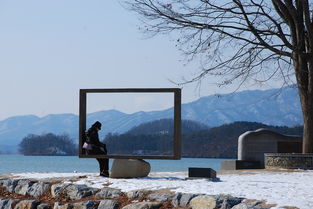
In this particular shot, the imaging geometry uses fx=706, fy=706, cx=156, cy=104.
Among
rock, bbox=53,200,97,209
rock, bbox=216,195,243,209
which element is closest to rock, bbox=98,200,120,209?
rock, bbox=53,200,97,209

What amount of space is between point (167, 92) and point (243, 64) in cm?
735

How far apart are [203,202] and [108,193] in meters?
2.74

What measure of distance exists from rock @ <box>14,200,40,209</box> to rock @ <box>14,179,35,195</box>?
73cm

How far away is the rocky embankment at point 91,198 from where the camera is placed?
13859mm

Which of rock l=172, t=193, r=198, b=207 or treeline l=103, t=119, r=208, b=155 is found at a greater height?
treeline l=103, t=119, r=208, b=155

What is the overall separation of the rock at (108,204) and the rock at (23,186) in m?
3.16

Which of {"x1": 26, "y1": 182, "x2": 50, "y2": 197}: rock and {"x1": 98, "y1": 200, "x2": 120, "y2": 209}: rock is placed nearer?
{"x1": 98, "y1": 200, "x2": 120, "y2": 209}: rock

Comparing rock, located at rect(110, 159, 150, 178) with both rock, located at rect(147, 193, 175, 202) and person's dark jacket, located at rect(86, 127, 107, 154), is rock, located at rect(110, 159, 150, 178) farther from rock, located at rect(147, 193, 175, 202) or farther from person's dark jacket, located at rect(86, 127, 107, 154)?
rock, located at rect(147, 193, 175, 202)

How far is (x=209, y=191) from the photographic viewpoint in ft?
48.6

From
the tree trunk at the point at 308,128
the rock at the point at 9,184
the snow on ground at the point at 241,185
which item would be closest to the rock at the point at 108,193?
the snow on ground at the point at 241,185

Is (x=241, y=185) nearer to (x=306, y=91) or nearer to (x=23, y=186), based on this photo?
(x=23, y=186)

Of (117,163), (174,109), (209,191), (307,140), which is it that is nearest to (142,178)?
(117,163)

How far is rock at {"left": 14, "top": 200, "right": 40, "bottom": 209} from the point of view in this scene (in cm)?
1666

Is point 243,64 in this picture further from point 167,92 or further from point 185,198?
point 185,198
